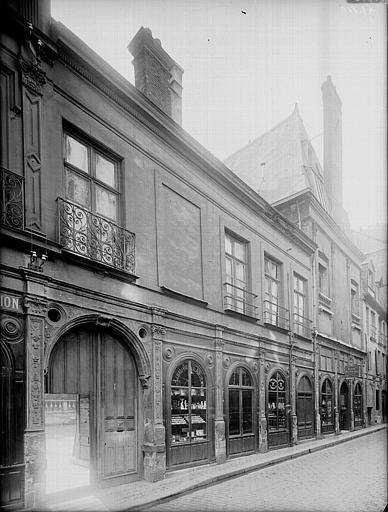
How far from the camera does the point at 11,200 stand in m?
6.95

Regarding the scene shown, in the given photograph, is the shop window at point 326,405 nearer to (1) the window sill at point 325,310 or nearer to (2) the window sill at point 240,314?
(1) the window sill at point 325,310

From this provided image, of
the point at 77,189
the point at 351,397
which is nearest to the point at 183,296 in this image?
the point at 77,189

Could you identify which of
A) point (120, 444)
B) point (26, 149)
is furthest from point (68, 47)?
point (120, 444)

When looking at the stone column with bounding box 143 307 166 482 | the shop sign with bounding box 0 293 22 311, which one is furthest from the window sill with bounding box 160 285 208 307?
the shop sign with bounding box 0 293 22 311

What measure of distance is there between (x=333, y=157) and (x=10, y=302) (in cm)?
1643

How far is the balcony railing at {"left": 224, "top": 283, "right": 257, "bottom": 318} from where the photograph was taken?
13.1 m

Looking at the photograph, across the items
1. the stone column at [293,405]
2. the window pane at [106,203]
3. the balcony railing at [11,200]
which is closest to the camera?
the balcony railing at [11,200]

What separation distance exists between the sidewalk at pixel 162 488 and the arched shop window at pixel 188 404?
2.26ft

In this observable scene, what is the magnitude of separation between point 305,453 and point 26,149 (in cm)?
1139

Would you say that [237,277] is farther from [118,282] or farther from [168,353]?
[118,282]

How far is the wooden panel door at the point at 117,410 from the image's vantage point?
8656 millimetres

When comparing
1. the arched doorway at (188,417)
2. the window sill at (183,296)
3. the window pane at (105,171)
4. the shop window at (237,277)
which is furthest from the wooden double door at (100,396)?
the shop window at (237,277)

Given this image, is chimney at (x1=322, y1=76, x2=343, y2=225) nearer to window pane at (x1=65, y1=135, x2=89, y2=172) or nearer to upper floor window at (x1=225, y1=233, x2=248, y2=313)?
upper floor window at (x1=225, y1=233, x2=248, y2=313)

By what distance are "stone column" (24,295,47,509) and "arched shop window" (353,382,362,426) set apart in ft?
62.0
